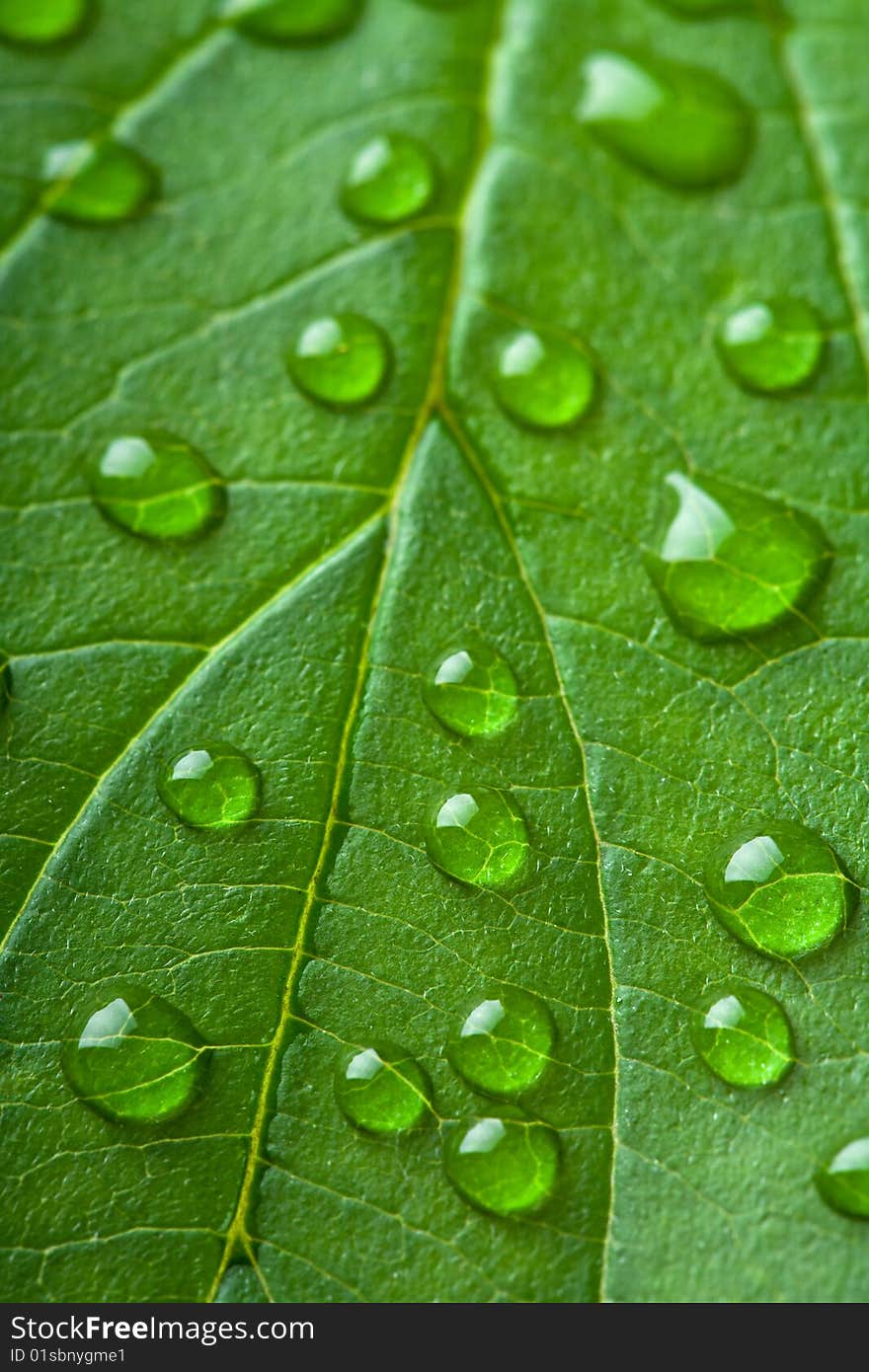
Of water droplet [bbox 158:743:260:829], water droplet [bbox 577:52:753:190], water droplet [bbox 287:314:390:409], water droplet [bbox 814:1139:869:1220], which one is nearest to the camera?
water droplet [bbox 814:1139:869:1220]

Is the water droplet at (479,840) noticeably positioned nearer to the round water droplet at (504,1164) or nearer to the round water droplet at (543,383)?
the round water droplet at (504,1164)

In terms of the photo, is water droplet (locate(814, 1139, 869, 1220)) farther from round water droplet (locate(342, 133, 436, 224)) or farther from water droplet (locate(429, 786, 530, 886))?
round water droplet (locate(342, 133, 436, 224))

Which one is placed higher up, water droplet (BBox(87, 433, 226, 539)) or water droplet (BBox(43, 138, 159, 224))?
water droplet (BBox(43, 138, 159, 224))

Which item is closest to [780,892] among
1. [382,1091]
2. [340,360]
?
[382,1091]

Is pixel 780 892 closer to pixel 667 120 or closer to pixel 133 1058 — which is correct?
pixel 133 1058

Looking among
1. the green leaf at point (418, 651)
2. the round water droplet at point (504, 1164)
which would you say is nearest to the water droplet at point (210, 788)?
the green leaf at point (418, 651)

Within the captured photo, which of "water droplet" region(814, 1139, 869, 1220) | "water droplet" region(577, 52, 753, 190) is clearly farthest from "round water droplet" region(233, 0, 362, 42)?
"water droplet" region(814, 1139, 869, 1220)

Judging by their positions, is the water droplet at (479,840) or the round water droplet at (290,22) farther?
the round water droplet at (290,22)
